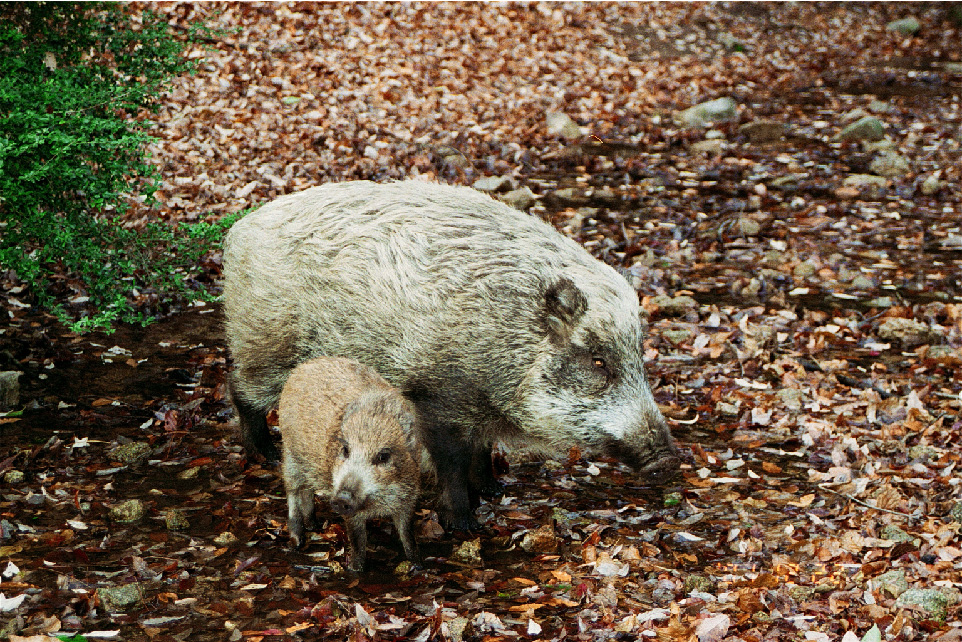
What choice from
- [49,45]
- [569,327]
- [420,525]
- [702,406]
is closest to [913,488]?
[702,406]

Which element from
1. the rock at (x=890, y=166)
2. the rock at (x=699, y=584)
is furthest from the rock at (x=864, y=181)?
the rock at (x=699, y=584)

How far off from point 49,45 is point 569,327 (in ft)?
14.9

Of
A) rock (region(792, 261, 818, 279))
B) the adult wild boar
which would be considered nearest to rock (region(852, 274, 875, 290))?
rock (region(792, 261, 818, 279))

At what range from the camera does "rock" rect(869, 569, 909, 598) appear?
522cm

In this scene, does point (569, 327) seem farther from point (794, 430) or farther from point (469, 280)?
point (794, 430)

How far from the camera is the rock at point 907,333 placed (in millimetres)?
8648

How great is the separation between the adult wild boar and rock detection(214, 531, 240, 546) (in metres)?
1.15

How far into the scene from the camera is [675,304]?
9203 mm

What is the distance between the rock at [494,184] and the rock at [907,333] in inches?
189

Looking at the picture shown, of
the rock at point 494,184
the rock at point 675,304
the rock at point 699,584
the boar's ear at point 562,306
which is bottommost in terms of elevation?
the rock at point 699,584

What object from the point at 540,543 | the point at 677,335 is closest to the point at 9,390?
the point at 540,543

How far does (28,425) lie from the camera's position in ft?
22.1

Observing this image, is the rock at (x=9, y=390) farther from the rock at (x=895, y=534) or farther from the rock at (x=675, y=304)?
the rock at (x=895, y=534)

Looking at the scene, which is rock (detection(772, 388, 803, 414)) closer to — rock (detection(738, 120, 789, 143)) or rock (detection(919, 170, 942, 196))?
rock (detection(919, 170, 942, 196))
